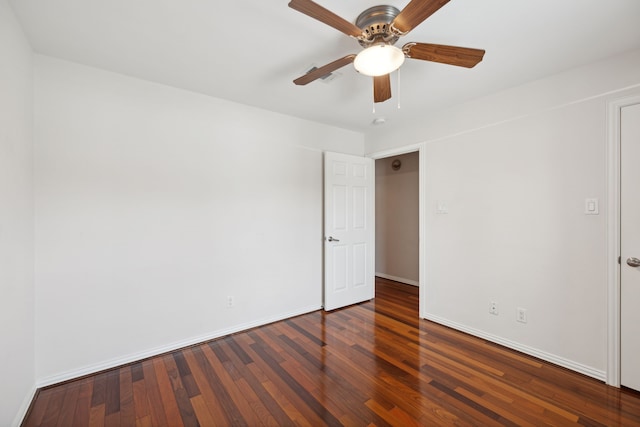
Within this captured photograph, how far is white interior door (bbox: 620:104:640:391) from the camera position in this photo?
1956mm

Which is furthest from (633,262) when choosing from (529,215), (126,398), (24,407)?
(24,407)

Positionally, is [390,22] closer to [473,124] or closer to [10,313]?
[473,124]

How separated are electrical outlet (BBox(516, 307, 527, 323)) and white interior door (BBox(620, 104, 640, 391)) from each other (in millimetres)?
594

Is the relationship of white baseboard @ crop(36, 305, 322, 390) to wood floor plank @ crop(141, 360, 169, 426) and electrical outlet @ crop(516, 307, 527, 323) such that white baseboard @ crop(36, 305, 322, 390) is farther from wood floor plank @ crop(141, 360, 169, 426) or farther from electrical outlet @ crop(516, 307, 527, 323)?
electrical outlet @ crop(516, 307, 527, 323)

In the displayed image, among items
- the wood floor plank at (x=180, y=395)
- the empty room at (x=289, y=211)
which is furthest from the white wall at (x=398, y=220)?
the wood floor plank at (x=180, y=395)

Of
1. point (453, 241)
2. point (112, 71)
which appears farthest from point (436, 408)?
point (112, 71)

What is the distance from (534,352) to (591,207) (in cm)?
132

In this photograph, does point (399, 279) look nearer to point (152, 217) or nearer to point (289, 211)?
point (289, 211)

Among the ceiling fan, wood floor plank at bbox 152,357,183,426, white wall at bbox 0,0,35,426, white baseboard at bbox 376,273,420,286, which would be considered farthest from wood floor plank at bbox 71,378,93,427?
white baseboard at bbox 376,273,420,286

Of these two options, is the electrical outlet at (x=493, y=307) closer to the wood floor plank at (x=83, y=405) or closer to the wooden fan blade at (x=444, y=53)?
the wooden fan blade at (x=444, y=53)

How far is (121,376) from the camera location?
7.11 ft

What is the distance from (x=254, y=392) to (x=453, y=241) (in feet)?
7.92

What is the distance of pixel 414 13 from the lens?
1.33m

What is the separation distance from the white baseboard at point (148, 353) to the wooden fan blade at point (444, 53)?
287 cm
